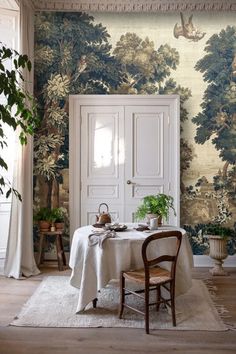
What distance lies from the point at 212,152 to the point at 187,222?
1142 mm

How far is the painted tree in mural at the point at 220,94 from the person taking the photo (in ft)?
20.3

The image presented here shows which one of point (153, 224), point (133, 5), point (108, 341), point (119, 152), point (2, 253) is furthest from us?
point (119, 152)

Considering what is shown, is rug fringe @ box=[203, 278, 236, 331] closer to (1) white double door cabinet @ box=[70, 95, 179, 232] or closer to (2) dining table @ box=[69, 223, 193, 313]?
(2) dining table @ box=[69, 223, 193, 313]

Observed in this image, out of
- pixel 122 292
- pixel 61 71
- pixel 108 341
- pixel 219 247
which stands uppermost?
pixel 61 71

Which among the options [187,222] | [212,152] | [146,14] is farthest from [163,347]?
[146,14]

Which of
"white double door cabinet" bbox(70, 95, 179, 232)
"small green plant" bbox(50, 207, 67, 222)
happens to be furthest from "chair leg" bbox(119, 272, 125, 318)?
"white double door cabinet" bbox(70, 95, 179, 232)

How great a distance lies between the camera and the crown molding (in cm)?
614

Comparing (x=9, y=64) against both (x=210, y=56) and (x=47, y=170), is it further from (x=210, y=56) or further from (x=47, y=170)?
(x=210, y=56)

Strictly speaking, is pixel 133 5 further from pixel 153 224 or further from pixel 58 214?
pixel 153 224

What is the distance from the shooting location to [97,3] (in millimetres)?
6148

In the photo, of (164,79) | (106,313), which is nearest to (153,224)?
(106,313)

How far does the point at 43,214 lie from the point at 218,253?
2.60 m

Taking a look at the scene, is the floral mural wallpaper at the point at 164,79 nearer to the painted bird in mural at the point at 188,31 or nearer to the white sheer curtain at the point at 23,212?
the painted bird in mural at the point at 188,31

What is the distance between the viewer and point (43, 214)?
604cm
